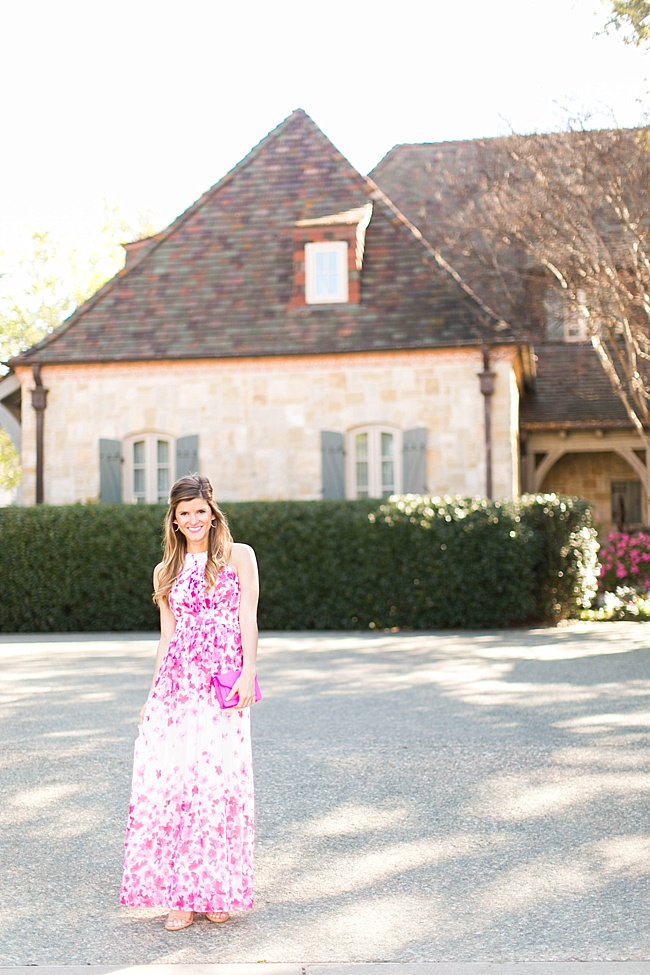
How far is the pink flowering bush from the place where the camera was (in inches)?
773

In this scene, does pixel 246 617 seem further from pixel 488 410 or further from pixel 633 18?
pixel 488 410

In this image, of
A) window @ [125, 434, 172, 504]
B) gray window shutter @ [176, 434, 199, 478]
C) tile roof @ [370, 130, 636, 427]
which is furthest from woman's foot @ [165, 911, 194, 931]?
tile roof @ [370, 130, 636, 427]

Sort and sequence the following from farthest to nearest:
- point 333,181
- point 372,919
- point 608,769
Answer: point 333,181
point 608,769
point 372,919

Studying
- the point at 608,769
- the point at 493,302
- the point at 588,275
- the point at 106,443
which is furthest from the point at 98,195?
the point at 608,769

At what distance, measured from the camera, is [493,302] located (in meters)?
24.0

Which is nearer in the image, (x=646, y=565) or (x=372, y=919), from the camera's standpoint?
(x=372, y=919)

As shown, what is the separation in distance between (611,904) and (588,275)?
567 inches

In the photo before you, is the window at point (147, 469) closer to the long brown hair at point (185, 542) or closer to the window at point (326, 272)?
the window at point (326, 272)

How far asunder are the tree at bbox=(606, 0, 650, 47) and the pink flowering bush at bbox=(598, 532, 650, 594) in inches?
382

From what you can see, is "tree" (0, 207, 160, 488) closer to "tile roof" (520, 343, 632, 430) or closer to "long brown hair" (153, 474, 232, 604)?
"tile roof" (520, 343, 632, 430)

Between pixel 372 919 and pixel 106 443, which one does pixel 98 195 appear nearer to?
pixel 106 443

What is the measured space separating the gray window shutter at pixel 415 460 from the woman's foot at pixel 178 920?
1460 centimetres

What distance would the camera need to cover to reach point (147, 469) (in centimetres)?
1969

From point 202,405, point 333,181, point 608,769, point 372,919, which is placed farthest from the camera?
point 333,181
